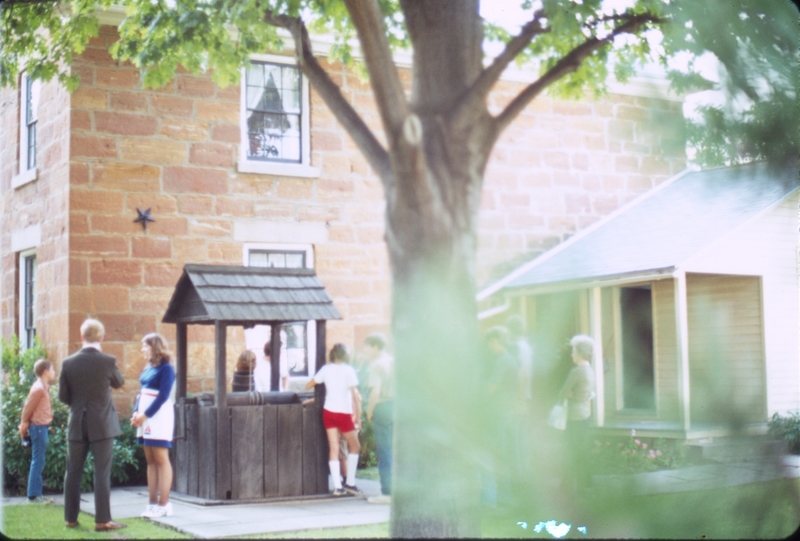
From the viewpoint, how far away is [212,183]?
1261 centimetres

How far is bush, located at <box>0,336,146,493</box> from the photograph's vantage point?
1029cm

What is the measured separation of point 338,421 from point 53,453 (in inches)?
137

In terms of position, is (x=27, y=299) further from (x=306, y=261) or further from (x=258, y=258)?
(x=306, y=261)

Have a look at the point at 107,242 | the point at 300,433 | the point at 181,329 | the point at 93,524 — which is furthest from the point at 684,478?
the point at 107,242

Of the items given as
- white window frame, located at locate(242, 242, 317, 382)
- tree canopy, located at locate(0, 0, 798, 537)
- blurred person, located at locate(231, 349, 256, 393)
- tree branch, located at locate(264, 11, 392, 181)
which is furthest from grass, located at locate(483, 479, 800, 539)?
white window frame, located at locate(242, 242, 317, 382)

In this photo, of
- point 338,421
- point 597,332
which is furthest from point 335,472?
point 597,332

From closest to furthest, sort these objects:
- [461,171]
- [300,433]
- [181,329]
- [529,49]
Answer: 1. [461,171]
2. [529,49]
3. [300,433]
4. [181,329]

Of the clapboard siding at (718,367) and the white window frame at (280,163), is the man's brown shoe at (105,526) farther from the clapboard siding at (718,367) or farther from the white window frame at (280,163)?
the clapboard siding at (718,367)

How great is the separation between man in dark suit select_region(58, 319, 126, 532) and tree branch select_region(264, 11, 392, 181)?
10.8 feet

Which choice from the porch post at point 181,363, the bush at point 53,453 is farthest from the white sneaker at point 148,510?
the bush at point 53,453

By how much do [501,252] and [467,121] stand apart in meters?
3.20

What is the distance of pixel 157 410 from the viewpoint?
26.3 ft

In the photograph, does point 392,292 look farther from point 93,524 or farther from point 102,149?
point 102,149

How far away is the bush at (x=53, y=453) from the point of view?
10.3 metres
